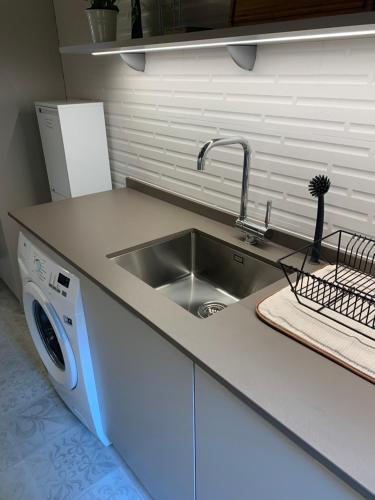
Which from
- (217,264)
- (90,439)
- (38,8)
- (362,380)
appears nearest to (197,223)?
(217,264)

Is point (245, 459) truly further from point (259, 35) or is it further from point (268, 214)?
point (259, 35)

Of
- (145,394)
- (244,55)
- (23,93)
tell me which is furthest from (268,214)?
(23,93)

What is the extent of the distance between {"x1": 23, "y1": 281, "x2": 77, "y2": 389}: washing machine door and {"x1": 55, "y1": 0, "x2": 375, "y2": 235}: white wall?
34.1 inches

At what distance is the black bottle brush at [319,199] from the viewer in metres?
1.20

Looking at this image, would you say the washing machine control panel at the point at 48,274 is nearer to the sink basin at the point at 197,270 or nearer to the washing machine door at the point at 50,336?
the washing machine door at the point at 50,336

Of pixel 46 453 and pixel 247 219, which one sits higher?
pixel 247 219

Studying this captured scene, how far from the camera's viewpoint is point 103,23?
64.6 inches

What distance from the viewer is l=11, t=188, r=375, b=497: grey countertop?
0.72 metres

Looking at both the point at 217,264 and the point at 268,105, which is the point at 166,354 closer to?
the point at 217,264

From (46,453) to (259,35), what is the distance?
1.95m

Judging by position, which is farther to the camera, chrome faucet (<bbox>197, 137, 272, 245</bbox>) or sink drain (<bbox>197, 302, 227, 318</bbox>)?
sink drain (<bbox>197, 302, 227, 318</bbox>)

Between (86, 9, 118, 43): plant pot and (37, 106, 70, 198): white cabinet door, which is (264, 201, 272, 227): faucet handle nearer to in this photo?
(86, 9, 118, 43): plant pot

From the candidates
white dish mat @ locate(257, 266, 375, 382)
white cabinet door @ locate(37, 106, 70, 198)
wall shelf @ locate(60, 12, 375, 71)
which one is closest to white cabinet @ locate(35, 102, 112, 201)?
white cabinet door @ locate(37, 106, 70, 198)

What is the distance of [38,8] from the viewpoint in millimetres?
2344
